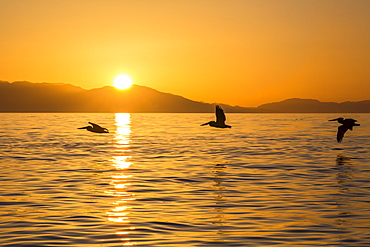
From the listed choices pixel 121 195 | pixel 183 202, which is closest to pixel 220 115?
pixel 121 195

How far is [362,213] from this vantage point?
1698 cm

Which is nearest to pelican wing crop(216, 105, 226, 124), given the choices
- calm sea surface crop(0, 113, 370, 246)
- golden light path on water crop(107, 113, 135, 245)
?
calm sea surface crop(0, 113, 370, 246)

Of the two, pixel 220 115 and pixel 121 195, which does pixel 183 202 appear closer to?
pixel 121 195

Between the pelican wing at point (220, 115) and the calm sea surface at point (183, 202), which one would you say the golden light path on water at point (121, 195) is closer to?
the calm sea surface at point (183, 202)

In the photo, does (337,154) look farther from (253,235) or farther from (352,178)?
(253,235)

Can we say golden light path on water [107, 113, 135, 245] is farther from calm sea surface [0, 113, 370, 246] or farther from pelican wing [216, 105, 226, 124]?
pelican wing [216, 105, 226, 124]

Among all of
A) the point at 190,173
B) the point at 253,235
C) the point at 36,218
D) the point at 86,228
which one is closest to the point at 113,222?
the point at 86,228

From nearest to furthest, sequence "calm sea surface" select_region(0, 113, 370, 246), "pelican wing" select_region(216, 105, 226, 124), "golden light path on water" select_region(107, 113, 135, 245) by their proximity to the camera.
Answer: "calm sea surface" select_region(0, 113, 370, 246)
"golden light path on water" select_region(107, 113, 135, 245)
"pelican wing" select_region(216, 105, 226, 124)

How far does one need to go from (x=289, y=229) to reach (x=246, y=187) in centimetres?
791

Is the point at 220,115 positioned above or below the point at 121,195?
above

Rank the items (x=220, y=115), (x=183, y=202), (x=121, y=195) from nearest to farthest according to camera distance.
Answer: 1. (x=183, y=202)
2. (x=121, y=195)
3. (x=220, y=115)

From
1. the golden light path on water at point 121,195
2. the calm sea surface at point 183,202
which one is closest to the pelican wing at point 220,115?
the calm sea surface at point 183,202

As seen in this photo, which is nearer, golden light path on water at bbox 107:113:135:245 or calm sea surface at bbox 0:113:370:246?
calm sea surface at bbox 0:113:370:246

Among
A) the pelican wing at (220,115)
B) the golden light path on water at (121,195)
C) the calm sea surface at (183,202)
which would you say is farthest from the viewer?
the pelican wing at (220,115)
